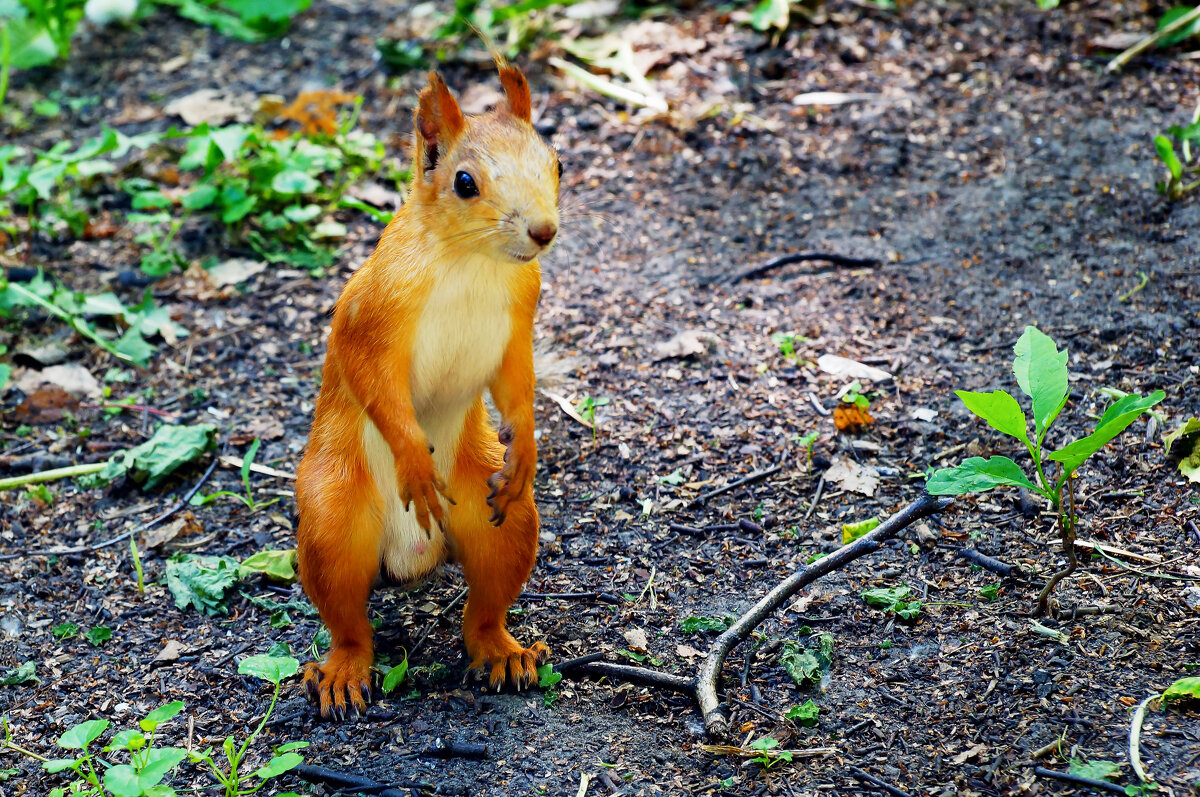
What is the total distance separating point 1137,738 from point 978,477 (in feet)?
1.97

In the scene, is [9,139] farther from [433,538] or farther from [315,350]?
[433,538]

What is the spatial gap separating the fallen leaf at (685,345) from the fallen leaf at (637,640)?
1.28 m

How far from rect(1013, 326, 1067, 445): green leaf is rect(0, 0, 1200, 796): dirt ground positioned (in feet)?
1.67

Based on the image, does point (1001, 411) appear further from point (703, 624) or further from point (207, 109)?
point (207, 109)

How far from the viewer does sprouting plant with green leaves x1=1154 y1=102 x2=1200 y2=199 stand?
383 cm

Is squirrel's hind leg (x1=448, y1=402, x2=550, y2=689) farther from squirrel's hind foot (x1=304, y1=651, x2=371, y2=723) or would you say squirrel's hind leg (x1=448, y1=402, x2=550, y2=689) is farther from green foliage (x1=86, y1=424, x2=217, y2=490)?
green foliage (x1=86, y1=424, x2=217, y2=490)

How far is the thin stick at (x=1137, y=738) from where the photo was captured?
2107mm

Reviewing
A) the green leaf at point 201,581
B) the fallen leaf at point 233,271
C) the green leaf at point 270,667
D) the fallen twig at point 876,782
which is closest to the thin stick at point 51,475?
the green leaf at point 201,581

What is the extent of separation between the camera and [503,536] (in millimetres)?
2672

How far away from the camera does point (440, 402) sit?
8.67 feet

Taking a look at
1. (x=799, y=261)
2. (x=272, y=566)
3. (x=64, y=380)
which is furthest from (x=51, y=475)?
(x=799, y=261)

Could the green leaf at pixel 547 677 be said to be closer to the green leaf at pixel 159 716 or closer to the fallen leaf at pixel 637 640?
the fallen leaf at pixel 637 640

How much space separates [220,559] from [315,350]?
1177 millimetres

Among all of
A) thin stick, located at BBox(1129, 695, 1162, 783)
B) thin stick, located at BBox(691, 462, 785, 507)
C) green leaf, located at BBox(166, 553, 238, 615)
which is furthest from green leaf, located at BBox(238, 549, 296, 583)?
thin stick, located at BBox(1129, 695, 1162, 783)
